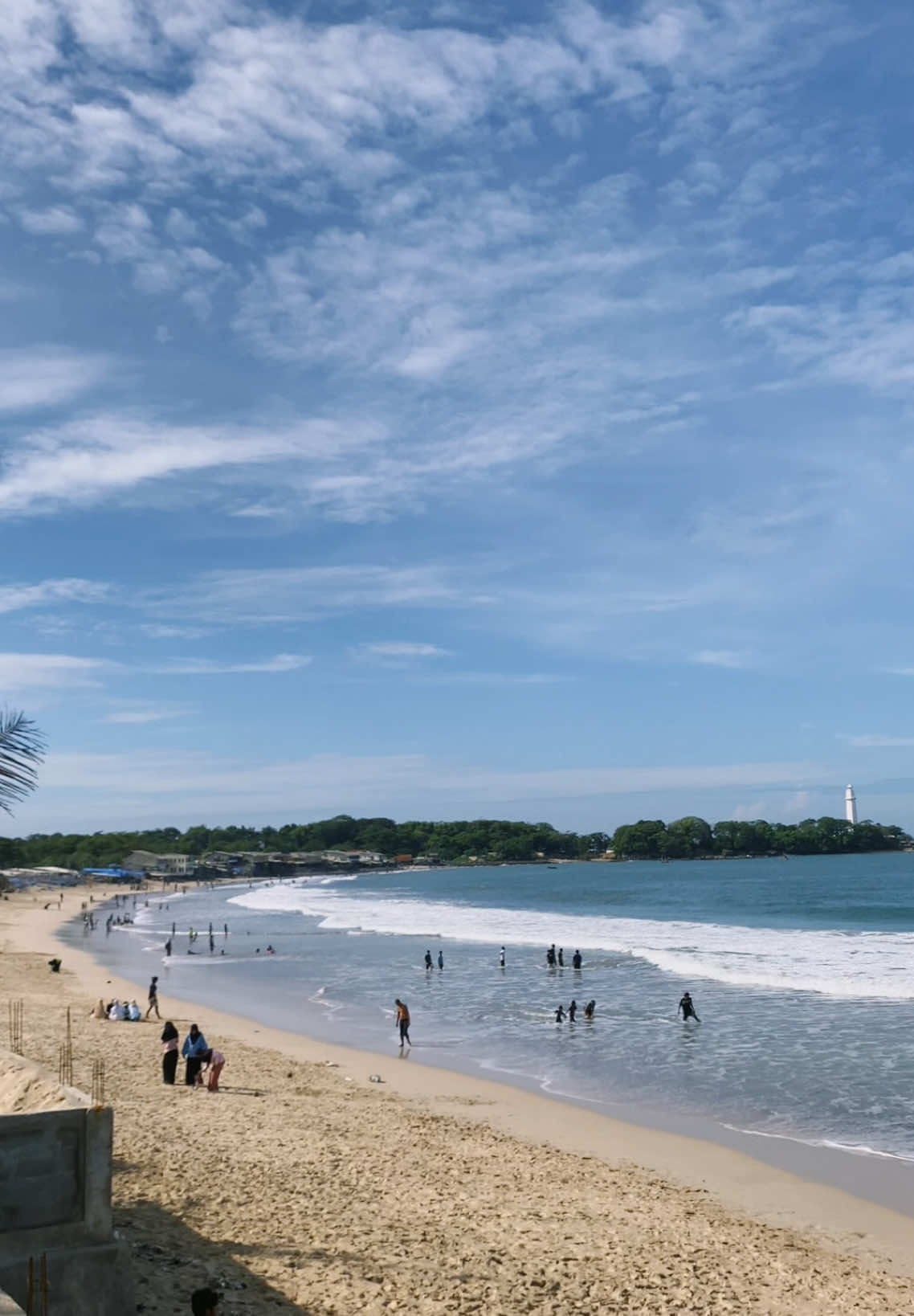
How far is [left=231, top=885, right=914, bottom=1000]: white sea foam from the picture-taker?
37.5 meters

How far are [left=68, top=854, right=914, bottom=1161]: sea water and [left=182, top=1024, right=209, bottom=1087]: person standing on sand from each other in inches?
237

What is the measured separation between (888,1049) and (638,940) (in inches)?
1222

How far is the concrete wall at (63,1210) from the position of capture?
655 centimetres

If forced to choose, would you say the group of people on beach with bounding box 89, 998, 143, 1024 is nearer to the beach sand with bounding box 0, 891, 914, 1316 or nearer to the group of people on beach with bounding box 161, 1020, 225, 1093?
the beach sand with bounding box 0, 891, 914, 1316

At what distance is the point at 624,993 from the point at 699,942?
19.8m

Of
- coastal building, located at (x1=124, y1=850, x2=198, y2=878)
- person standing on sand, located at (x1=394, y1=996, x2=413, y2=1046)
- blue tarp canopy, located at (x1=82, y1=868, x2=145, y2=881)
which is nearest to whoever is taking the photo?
person standing on sand, located at (x1=394, y1=996, x2=413, y2=1046)

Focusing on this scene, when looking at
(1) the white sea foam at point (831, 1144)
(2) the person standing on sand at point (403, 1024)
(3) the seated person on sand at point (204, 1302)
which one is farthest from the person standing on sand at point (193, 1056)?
(3) the seated person on sand at point (204, 1302)

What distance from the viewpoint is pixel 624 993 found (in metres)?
34.9

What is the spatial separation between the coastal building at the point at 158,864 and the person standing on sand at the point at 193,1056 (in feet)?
490

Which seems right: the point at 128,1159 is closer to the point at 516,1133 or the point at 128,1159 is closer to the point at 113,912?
the point at 516,1133

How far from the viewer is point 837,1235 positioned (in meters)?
12.8

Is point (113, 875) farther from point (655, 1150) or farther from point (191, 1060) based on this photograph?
point (655, 1150)

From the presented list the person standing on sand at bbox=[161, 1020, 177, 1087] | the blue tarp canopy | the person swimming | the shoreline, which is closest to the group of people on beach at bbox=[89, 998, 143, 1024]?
the shoreline

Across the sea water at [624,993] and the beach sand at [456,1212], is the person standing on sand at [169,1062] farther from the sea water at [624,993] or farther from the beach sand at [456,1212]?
the sea water at [624,993]
